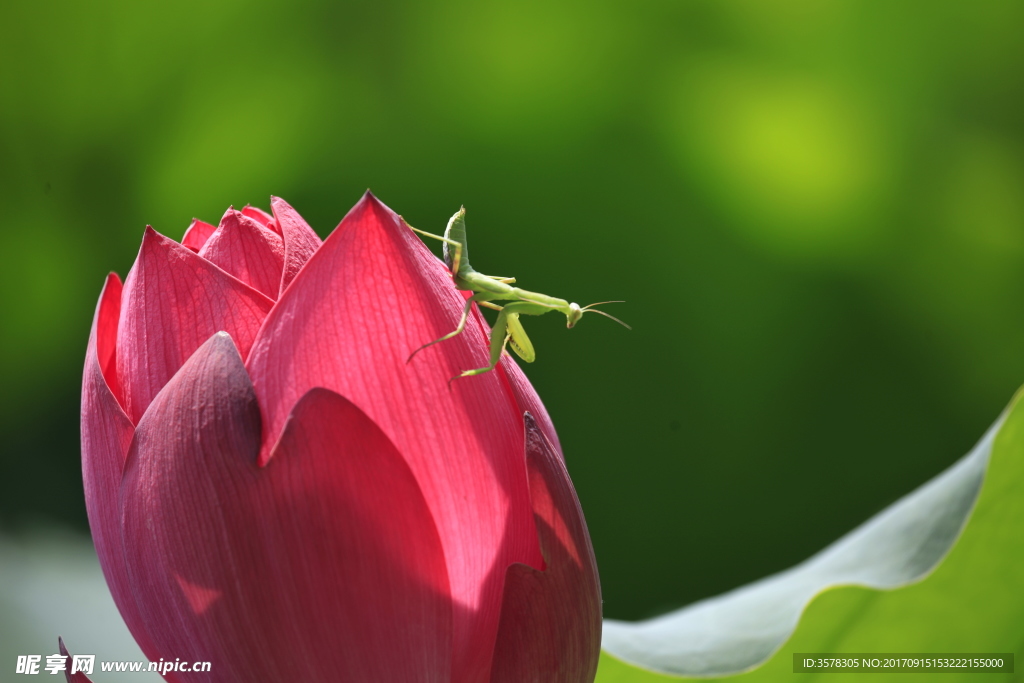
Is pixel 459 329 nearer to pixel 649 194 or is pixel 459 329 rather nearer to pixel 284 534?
pixel 284 534

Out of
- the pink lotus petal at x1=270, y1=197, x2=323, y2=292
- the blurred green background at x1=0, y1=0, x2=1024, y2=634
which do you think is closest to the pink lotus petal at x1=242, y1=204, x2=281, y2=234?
the pink lotus petal at x1=270, y1=197, x2=323, y2=292

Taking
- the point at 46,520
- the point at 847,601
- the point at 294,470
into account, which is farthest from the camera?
the point at 46,520

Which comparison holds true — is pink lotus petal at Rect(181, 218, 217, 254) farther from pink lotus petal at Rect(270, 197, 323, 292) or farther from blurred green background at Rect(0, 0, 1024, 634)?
blurred green background at Rect(0, 0, 1024, 634)

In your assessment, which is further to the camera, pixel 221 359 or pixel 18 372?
pixel 18 372

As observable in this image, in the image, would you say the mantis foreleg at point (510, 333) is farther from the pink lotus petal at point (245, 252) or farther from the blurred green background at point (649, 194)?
the blurred green background at point (649, 194)

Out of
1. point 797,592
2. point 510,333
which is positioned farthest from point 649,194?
point 510,333

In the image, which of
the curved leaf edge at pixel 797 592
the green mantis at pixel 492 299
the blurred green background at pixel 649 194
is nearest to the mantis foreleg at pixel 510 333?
the green mantis at pixel 492 299

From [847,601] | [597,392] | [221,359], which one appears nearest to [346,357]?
[221,359]

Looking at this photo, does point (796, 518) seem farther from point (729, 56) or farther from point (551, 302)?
point (551, 302)
